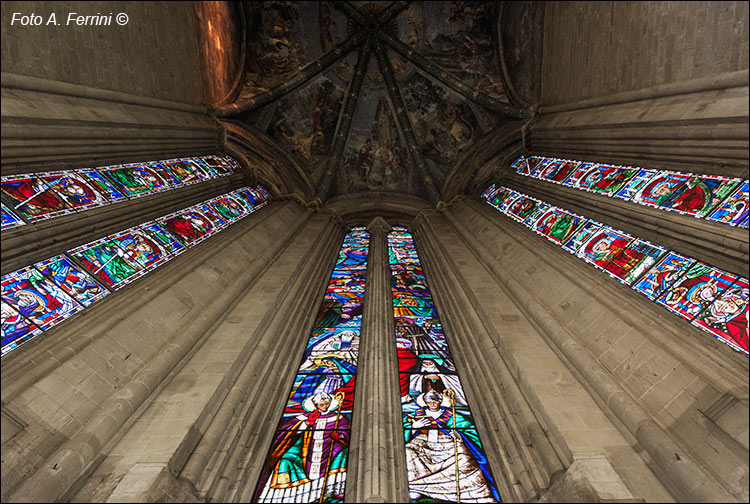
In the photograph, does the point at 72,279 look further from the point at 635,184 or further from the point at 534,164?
the point at 534,164

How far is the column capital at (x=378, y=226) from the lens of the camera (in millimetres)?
13255

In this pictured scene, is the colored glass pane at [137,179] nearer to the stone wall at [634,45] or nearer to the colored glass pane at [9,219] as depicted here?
the colored glass pane at [9,219]

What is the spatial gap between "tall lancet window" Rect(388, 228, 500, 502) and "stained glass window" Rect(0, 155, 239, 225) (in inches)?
194

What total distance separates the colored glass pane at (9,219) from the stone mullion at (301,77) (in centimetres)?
780

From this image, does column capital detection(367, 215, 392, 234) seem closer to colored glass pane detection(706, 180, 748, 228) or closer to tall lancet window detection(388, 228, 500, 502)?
tall lancet window detection(388, 228, 500, 502)

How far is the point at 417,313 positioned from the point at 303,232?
4.35 metres

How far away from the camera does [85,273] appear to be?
20.5 ft

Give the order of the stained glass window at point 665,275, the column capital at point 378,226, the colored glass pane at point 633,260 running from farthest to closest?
the column capital at point 378,226
the colored glass pane at point 633,260
the stained glass window at point 665,275

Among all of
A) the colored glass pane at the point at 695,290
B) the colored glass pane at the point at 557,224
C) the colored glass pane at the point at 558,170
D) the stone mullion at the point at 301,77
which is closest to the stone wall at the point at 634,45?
the colored glass pane at the point at 558,170

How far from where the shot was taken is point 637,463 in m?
4.07

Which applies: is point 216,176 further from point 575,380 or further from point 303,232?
point 575,380

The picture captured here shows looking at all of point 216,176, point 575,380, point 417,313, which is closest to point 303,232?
point 216,176

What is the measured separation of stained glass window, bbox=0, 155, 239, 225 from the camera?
617 cm

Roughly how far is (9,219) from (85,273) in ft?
3.34
